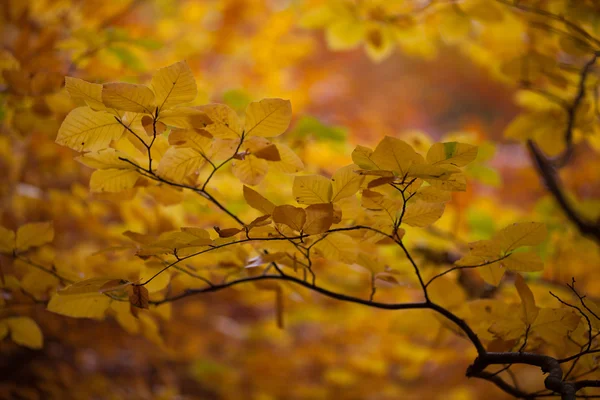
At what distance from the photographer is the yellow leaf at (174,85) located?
567 mm

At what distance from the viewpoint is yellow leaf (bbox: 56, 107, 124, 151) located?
2.01 ft

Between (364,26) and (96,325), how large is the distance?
1613 millimetres

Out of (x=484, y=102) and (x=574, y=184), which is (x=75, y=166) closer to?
(x=574, y=184)

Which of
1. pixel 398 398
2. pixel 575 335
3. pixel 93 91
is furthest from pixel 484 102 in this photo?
pixel 93 91

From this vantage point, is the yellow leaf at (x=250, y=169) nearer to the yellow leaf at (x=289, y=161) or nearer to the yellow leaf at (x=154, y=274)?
the yellow leaf at (x=289, y=161)

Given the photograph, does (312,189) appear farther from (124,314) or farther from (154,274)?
(124,314)

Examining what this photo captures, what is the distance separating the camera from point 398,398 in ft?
7.82

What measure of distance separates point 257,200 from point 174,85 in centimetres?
18

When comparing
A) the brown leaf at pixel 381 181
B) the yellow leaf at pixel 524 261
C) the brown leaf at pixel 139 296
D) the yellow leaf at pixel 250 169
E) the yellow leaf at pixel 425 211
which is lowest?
the brown leaf at pixel 139 296

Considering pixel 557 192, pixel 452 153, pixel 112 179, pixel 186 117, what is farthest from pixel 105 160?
pixel 557 192

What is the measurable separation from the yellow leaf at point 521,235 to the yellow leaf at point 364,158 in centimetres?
21

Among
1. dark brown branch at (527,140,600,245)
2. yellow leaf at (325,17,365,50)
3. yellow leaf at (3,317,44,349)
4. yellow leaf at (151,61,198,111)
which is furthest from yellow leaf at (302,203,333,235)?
dark brown branch at (527,140,600,245)

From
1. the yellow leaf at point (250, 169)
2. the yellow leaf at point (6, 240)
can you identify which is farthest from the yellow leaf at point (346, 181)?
the yellow leaf at point (6, 240)

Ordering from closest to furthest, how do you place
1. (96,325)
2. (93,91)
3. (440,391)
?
(93,91), (96,325), (440,391)
